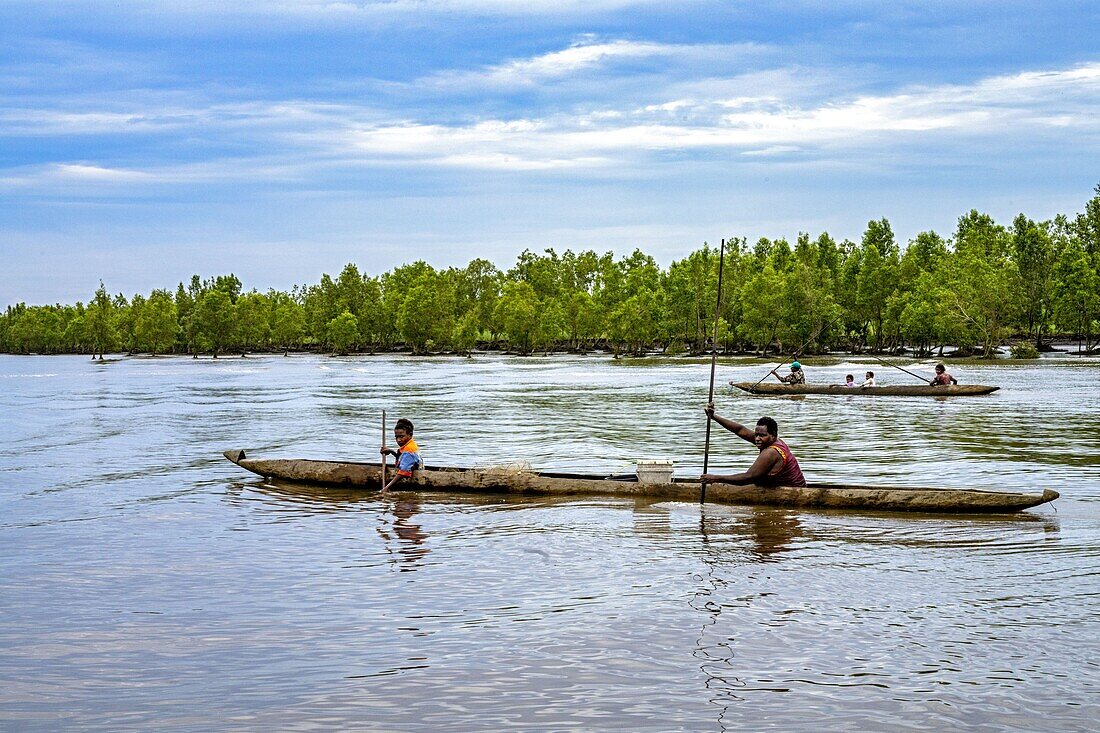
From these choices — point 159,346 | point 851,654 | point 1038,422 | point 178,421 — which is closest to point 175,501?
point 851,654

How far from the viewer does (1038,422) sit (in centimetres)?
3350

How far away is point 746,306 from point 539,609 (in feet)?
388

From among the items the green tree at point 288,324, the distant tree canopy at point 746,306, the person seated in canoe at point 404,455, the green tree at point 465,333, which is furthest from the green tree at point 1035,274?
the green tree at point 288,324

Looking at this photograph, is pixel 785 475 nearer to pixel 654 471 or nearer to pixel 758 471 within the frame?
pixel 758 471

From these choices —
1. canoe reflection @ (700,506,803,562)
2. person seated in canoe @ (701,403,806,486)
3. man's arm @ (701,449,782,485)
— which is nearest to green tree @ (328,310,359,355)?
man's arm @ (701,449,782,485)

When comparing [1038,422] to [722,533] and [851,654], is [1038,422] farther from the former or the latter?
[851,654]

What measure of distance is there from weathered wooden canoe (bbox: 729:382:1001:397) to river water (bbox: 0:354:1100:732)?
2173cm

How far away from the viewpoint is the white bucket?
55.0ft

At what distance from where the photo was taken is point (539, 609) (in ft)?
34.2

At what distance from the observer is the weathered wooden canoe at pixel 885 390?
43781 millimetres

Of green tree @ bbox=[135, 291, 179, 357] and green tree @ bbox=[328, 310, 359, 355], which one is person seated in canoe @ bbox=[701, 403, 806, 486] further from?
green tree @ bbox=[135, 291, 179, 357]

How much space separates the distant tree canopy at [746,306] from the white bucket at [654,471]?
246 feet

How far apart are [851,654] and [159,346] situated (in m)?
200

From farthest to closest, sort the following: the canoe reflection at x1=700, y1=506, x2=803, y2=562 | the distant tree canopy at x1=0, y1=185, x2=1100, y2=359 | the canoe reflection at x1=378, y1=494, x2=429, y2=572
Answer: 1. the distant tree canopy at x1=0, y1=185, x2=1100, y2=359
2. the canoe reflection at x1=700, y1=506, x2=803, y2=562
3. the canoe reflection at x1=378, y1=494, x2=429, y2=572
